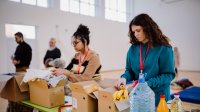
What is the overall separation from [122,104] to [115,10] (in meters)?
9.00

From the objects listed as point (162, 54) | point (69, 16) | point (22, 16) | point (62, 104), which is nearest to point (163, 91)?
point (162, 54)

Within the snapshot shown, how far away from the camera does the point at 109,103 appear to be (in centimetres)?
115

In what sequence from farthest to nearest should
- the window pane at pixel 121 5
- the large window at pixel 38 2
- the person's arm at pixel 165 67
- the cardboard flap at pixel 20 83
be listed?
the window pane at pixel 121 5
the large window at pixel 38 2
the cardboard flap at pixel 20 83
the person's arm at pixel 165 67

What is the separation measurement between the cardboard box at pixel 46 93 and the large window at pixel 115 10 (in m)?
7.82

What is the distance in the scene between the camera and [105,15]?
9.12m

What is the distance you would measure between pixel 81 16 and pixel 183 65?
5.18 m

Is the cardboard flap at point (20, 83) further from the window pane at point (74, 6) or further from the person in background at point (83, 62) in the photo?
the window pane at point (74, 6)

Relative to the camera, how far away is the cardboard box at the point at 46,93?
161 centimetres

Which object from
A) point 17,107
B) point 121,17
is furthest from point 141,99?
point 121,17

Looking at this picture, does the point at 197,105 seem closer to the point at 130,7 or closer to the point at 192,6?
the point at 192,6

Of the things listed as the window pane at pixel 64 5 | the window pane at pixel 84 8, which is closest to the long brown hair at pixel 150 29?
the window pane at pixel 64 5

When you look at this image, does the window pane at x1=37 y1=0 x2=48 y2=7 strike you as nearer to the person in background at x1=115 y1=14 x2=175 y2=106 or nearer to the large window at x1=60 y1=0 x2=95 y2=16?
the large window at x1=60 y1=0 x2=95 y2=16

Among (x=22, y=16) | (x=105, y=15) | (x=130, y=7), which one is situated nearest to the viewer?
(x=22, y=16)

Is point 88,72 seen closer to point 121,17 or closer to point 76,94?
point 76,94
